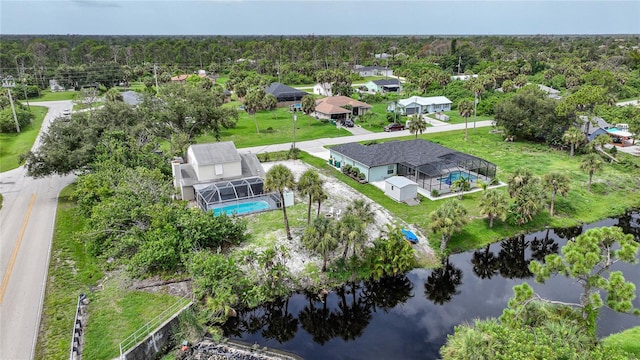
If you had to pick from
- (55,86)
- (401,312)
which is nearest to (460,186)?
(401,312)

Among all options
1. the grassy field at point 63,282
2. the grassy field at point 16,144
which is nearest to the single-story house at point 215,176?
the grassy field at point 63,282

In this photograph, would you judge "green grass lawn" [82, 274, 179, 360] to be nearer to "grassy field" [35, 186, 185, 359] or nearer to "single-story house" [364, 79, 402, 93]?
"grassy field" [35, 186, 185, 359]

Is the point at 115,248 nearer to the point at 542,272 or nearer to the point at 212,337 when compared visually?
the point at 212,337

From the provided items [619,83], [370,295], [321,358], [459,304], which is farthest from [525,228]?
[619,83]

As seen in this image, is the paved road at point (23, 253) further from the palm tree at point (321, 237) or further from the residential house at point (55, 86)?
the residential house at point (55, 86)

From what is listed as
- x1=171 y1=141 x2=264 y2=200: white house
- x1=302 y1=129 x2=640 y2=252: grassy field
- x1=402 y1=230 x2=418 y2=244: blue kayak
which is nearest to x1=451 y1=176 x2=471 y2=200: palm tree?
x1=302 y1=129 x2=640 y2=252: grassy field

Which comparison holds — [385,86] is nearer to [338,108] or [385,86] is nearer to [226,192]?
[338,108]
